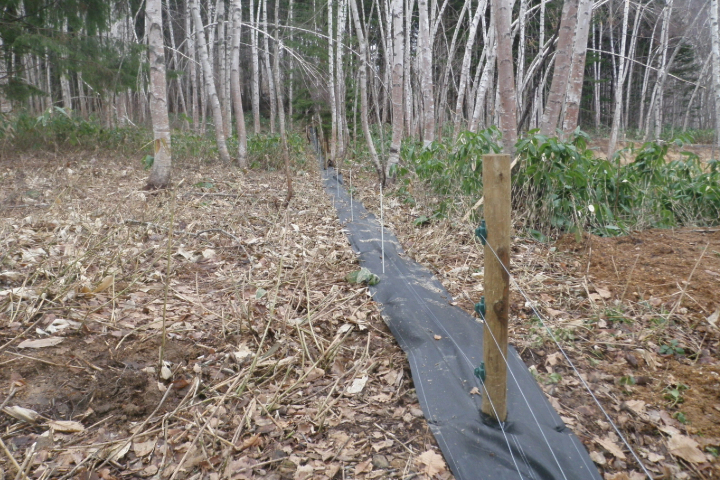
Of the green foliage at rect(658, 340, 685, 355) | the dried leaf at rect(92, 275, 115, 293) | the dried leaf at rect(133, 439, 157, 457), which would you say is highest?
the dried leaf at rect(92, 275, 115, 293)

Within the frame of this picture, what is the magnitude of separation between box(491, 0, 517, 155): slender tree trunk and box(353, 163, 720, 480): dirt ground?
103cm

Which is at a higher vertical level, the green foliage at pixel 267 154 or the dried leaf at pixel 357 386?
the green foliage at pixel 267 154

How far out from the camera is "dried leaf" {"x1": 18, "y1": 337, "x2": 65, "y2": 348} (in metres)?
2.45

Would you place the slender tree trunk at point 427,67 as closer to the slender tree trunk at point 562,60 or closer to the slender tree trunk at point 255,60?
the slender tree trunk at point 562,60

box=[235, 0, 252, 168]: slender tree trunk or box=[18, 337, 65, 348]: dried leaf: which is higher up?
box=[235, 0, 252, 168]: slender tree trunk

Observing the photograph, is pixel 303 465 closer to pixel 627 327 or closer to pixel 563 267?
pixel 627 327

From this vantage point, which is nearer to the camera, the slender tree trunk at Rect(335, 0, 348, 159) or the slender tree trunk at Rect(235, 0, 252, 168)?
the slender tree trunk at Rect(235, 0, 252, 168)

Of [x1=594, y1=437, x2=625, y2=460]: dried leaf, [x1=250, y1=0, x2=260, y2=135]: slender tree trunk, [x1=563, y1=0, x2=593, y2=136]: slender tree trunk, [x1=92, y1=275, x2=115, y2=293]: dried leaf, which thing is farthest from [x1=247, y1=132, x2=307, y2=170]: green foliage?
[x1=594, y1=437, x2=625, y2=460]: dried leaf

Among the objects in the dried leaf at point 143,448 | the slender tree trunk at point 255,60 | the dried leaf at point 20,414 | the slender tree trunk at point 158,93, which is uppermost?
the slender tree trunk at point 255,60

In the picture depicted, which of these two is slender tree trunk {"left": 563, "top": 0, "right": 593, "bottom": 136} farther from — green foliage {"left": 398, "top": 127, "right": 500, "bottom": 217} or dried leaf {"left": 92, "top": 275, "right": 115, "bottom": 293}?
dried leaf {"left": 92, "top": 275, "right": 115, "bottom": 293}

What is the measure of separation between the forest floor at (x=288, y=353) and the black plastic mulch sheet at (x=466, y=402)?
98mm

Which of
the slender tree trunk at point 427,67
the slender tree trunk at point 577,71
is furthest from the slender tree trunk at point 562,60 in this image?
the slender tree trunk at point 427,67

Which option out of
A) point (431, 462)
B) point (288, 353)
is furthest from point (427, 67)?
point (431, 462)

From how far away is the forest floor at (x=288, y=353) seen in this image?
6.34 ft
